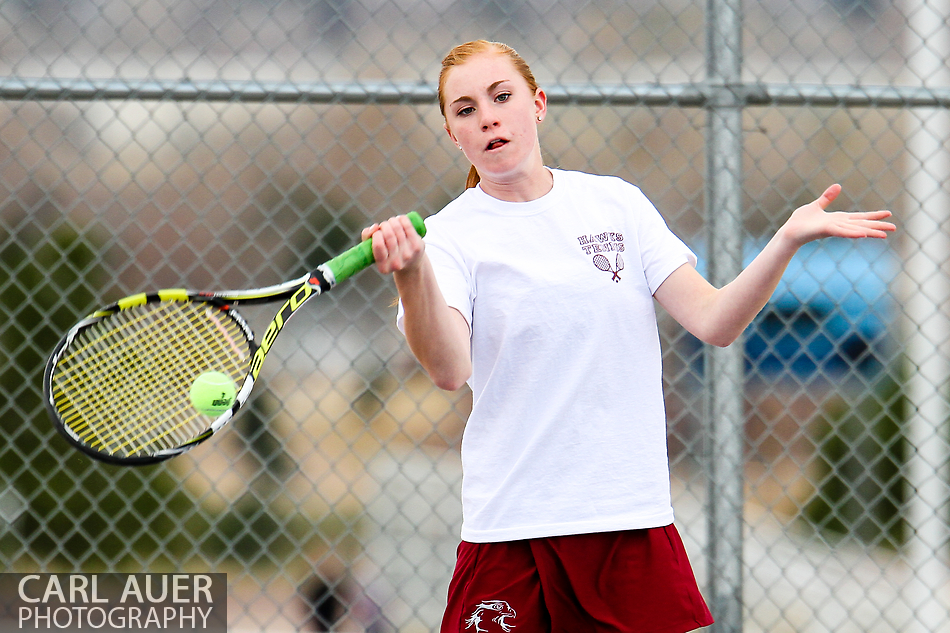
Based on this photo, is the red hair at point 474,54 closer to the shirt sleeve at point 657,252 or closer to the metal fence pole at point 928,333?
the shirt sleeve at point 657,252

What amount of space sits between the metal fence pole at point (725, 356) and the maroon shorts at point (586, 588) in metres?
0.88

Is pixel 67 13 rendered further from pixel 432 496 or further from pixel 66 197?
pixel 432 496

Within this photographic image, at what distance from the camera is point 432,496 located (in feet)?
21.5

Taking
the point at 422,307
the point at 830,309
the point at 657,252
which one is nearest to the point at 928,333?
the point at 830,309

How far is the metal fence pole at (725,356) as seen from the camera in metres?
2.16

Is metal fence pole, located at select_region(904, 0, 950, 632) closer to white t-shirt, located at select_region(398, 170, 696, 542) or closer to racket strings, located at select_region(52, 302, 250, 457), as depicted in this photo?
white t-shirt, located at select_region(398, 170, 696, 542)

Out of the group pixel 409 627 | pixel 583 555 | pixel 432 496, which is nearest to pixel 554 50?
pixel 583 555

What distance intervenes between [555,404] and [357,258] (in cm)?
38

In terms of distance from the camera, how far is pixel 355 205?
8.87ft

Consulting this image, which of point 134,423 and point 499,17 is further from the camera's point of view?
point 499,17

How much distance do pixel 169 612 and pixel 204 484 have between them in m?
0.48

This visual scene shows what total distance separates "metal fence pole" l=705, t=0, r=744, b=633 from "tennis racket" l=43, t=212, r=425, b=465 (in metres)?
1.20

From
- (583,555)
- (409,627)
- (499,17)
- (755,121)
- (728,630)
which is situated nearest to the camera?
(583,555)

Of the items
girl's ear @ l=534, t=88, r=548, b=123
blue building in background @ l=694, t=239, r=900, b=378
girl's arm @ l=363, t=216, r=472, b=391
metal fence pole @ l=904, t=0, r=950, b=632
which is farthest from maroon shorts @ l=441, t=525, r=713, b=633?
metal fence pole @ l=904, t=0, r=950, b=632
